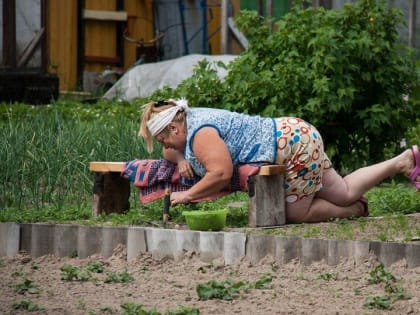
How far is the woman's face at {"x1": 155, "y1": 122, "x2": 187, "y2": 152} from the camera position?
289 inches

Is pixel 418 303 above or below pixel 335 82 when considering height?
below

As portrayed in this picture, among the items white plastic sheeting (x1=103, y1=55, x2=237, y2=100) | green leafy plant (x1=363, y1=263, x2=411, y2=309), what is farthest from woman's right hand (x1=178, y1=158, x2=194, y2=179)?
white plastic sheeting (x1=103, y1=55, x2=237, y2=100)

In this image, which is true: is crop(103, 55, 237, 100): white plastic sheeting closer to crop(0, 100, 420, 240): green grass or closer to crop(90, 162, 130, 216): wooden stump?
crop(0, 100, 420, 240): green grass

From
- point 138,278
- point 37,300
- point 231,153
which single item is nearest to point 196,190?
point 231,153

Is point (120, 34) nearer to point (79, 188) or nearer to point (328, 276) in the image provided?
point (79, 188)

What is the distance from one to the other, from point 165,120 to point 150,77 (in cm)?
975

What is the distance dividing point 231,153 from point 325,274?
53.1 inches

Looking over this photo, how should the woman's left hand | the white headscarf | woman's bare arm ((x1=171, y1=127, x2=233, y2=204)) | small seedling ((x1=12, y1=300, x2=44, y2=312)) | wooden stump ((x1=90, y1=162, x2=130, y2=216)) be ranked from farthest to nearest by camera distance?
1. wooden stump ((x1=90, y1=162, x2=130, y2=216))
2. the white headscarf
3. the woman's left hand
4. woman's bare arm ((x1=171, y1=127, x2=233, y2=204))
5. small seedling ((x1=12, y1=300, x2=44, y2=312))

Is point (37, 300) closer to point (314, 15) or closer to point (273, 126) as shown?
point (273, 126)

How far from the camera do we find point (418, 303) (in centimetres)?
545

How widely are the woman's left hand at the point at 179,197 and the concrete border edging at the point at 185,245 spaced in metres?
0.31

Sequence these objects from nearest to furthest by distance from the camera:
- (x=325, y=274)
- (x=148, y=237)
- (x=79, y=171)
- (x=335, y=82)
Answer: (x=325, y=274) < (x=148, y=237) < (x=79, y=171) < (x=335, y=82)

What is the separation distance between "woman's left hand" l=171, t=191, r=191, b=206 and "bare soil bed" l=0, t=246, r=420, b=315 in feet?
1.45

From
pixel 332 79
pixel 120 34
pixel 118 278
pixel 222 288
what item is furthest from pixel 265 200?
pixel 120 34
